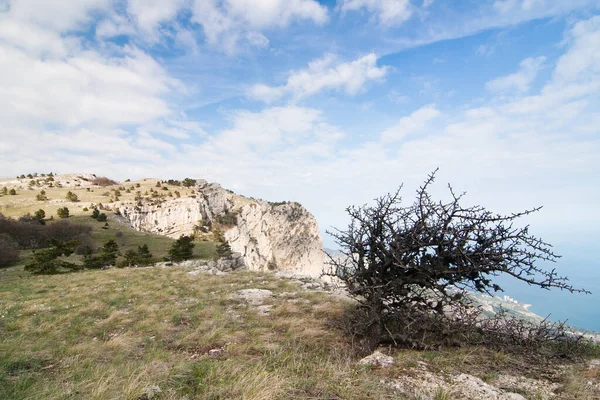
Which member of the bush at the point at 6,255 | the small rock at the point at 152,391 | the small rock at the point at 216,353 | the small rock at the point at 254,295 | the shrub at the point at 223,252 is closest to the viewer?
the small rock at the point at 152,391

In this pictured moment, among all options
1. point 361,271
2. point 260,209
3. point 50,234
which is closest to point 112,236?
point 50,234

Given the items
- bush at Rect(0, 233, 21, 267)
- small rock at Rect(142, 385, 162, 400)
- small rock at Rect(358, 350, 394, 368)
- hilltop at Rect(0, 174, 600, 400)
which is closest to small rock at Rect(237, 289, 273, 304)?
hilltop at Rect(0, 174, 600, 400)

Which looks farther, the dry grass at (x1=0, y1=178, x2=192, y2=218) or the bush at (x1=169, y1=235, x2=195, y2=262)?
the dry grass at (x1=0, y1=178, x2=192, y2=218)

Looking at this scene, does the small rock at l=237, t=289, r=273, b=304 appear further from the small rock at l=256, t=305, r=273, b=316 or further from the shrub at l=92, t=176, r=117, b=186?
the shrub at l=92, t=176, r=117, b=186

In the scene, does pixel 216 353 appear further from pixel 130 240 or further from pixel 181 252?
pixel 130 240

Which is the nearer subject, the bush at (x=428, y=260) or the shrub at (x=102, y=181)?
the bush at (x=428, y=260)

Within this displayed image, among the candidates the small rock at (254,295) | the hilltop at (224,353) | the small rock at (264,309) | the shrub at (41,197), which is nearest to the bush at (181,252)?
the hilltop at (224,353)

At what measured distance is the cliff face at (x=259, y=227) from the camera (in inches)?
2452

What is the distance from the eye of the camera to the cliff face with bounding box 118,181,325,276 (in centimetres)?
6228

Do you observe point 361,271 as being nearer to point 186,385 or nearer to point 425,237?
point 425,237

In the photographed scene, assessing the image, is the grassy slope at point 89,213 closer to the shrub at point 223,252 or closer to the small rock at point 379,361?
the shrub at point 223,252

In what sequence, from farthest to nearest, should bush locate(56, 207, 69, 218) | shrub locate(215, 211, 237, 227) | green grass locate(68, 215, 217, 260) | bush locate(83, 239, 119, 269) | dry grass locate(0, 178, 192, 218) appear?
shrub locate(215, 211, 237, 227) < dry grass locate(0, 178, 192, 218) < bush locate(56, 207, 69, 218) < green grass locate(68, 215, 217, 260) < bush locate(83, 239, 119, 269)

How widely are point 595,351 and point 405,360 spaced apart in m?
4.24

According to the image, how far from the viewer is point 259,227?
65.3 metres
